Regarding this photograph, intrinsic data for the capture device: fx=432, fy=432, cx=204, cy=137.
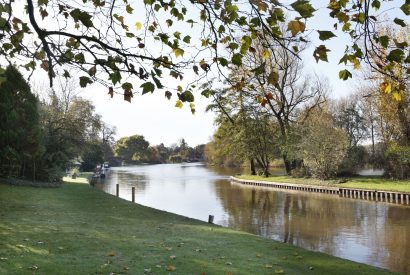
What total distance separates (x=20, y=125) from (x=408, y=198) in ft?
83.1

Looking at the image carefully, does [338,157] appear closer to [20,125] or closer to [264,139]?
[264,139]

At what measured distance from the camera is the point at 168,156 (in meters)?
144

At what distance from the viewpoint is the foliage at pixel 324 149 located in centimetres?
3838

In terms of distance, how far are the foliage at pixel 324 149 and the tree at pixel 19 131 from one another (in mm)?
23220

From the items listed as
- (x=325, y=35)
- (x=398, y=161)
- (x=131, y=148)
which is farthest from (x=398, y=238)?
(x=131, y=148)

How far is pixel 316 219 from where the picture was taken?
21.6 meters

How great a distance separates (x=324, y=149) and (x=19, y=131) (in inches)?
991

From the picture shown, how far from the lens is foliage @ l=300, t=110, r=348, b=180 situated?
126 ft

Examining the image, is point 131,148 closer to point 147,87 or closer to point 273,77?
point 147,87

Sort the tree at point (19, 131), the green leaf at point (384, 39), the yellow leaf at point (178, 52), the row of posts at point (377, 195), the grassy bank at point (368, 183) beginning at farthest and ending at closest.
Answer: the grassy bank at point (368, 183)
the row of posts at point (377, 195)
the tree at point (19, 131)
the yellow leaf at point (178, 52)
the green leaf at point (384, 39)

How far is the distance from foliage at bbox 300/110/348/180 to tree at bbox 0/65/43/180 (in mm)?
23220

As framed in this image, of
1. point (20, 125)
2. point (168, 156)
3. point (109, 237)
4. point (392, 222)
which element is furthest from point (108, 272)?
point (168, 156)

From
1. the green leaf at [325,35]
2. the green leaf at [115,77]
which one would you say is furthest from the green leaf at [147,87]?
the green leaf at [325,35]

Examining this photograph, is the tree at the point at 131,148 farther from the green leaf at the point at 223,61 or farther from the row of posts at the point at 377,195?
the green leaf at the point at 223,61
